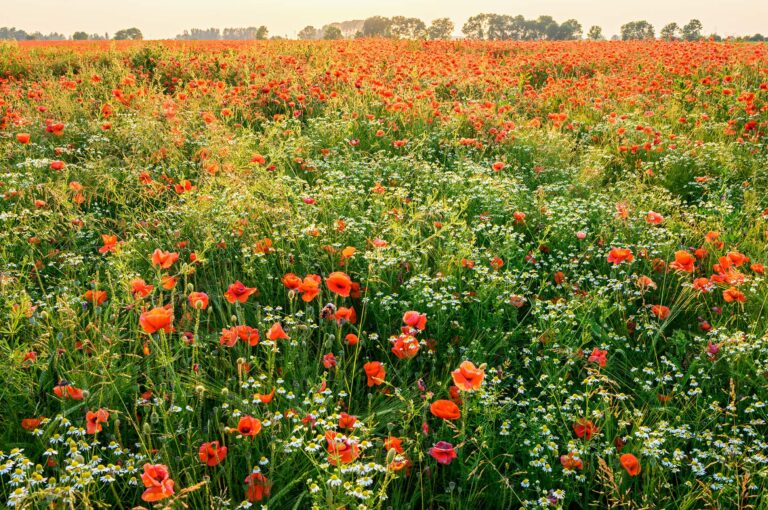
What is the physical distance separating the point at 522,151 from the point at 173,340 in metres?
4.33

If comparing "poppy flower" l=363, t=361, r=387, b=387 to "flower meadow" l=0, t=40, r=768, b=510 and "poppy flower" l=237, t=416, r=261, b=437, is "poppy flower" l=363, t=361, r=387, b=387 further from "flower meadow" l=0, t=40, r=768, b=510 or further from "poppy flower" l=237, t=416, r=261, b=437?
"poppy flower" l=237, t=416, r=261, b=437

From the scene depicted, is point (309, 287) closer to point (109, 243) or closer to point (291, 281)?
point (291, 281)

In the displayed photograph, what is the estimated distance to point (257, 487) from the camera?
197cm

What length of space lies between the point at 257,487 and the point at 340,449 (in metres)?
0.32

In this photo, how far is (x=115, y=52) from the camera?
38.5 ft

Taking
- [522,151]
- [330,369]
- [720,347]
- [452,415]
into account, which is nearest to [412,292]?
[330,369]

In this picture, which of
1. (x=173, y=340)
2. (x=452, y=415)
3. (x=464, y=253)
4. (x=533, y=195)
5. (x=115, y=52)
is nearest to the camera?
(x=452, y=415)

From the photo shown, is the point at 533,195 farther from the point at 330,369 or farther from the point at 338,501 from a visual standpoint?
the point at 338,501

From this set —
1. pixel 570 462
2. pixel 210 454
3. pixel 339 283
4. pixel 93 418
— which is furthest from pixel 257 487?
pixel 570 462

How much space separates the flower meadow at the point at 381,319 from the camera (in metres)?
2.13

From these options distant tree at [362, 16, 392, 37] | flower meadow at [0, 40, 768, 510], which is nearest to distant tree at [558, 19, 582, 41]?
distant tree at [362, 16, 392, 37]

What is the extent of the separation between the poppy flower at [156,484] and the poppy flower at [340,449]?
50 centimetres

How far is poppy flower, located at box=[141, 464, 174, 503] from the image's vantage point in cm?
160

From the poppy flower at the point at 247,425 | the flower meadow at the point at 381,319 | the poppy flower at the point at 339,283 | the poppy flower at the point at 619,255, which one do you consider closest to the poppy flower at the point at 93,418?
the flower meadow at the point at 381,319
